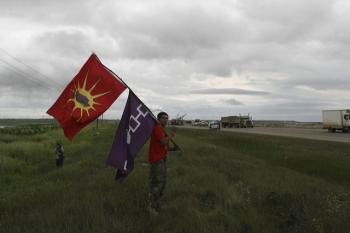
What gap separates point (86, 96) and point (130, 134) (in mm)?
1113

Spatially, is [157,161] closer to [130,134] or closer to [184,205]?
[130,134]

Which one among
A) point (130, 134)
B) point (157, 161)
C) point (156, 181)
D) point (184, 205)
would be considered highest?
point (130, 134)

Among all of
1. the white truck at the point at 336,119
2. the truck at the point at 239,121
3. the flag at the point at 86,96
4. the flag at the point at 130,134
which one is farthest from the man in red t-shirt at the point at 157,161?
the truck at the point at 239,121

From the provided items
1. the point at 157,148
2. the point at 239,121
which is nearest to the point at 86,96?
the point at 157,148

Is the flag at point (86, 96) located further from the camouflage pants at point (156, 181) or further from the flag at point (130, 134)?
the camouflage pants at point (156, 181)

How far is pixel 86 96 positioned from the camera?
7.25 metres

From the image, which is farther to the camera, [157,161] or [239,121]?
[239,121]

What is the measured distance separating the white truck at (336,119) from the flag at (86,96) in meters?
47.1

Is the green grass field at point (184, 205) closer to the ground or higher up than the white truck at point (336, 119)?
closer to the ground

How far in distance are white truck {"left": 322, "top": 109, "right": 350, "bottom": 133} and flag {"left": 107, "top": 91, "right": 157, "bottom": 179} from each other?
154 feet

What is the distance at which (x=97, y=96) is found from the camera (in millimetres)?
7281

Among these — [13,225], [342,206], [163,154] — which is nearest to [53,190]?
[13,225]

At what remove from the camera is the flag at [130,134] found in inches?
281

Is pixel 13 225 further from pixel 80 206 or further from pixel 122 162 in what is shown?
pixel 122 162
